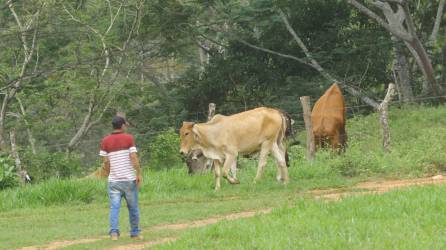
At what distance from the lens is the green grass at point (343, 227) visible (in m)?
7.88

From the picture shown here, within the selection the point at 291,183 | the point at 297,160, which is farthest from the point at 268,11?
the point at 291,183

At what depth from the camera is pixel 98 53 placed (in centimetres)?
2425

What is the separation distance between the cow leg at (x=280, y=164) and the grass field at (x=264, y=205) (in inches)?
8.7

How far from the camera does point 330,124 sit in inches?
733

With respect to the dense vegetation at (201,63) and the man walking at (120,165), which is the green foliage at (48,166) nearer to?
the dense vegetation at (201,63)

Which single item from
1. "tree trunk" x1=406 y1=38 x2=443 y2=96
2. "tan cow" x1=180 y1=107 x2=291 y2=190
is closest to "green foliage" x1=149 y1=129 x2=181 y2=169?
"tan cow" x1=180 y1=107 x2=291 y2=190

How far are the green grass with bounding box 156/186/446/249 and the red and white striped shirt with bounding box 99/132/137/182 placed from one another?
1.16 metres

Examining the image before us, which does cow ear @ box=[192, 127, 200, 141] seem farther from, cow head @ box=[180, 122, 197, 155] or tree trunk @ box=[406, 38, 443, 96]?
tree trunk @ box=[406, 38, 443, 96]

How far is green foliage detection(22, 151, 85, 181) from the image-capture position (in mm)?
18531

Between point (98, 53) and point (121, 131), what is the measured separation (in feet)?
48.2

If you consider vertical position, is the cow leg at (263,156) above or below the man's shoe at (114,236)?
above

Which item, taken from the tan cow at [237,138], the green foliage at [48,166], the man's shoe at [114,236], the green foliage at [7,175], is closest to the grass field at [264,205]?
the man's shoe at [114,236]

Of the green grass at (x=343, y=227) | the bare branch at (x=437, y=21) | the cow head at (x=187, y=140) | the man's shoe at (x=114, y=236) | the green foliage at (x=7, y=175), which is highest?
Answer: the bare branch at (x=437, y=21)

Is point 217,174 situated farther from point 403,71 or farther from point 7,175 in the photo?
point 403,71
